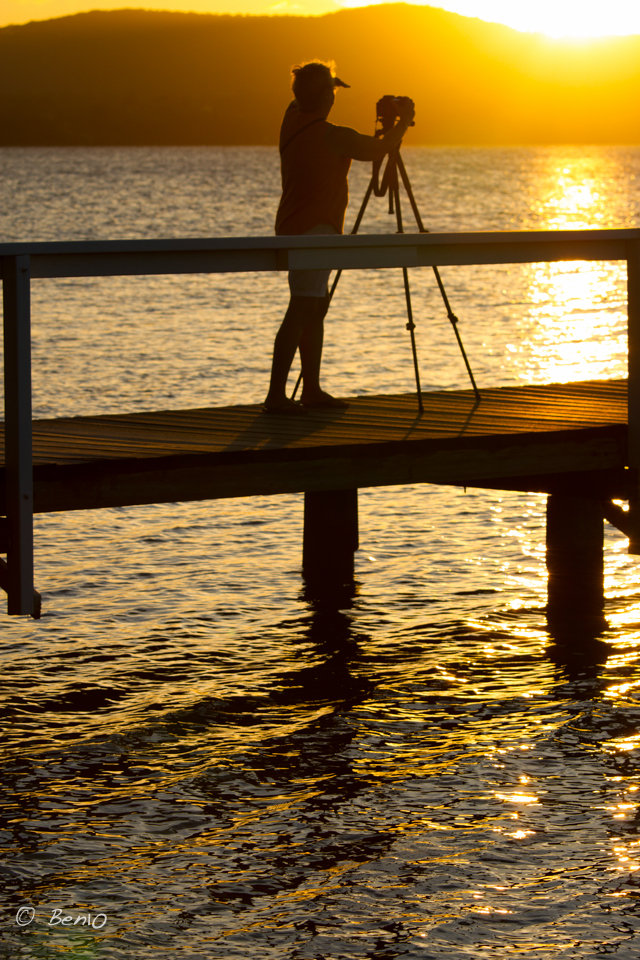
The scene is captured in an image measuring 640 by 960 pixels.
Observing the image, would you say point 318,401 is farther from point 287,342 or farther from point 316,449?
point 316,449

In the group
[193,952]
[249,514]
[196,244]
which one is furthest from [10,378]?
[249,514]

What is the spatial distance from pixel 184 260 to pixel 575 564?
3.90 metres

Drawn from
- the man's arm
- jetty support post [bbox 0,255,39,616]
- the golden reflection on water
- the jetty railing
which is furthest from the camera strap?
the golden reflection on water

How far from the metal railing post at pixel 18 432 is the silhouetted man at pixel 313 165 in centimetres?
223

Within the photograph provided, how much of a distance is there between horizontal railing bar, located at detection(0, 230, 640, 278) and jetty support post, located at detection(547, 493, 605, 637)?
213 centimetres

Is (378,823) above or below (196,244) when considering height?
below

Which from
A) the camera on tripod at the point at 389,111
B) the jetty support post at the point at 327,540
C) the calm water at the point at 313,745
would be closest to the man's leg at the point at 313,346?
the camera on tripod at the point at 389,111

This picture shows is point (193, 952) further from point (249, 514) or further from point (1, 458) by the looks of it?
point (249, 514)

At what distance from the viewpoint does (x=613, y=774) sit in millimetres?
7098

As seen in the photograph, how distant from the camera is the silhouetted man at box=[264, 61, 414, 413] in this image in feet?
27.6

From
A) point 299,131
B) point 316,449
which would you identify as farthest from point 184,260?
point 299,131

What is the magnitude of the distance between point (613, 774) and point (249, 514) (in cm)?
639

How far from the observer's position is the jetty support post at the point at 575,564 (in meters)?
9.59

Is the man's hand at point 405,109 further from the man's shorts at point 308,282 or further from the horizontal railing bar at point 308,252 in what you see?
the horizontal railing bar at point 308,252
